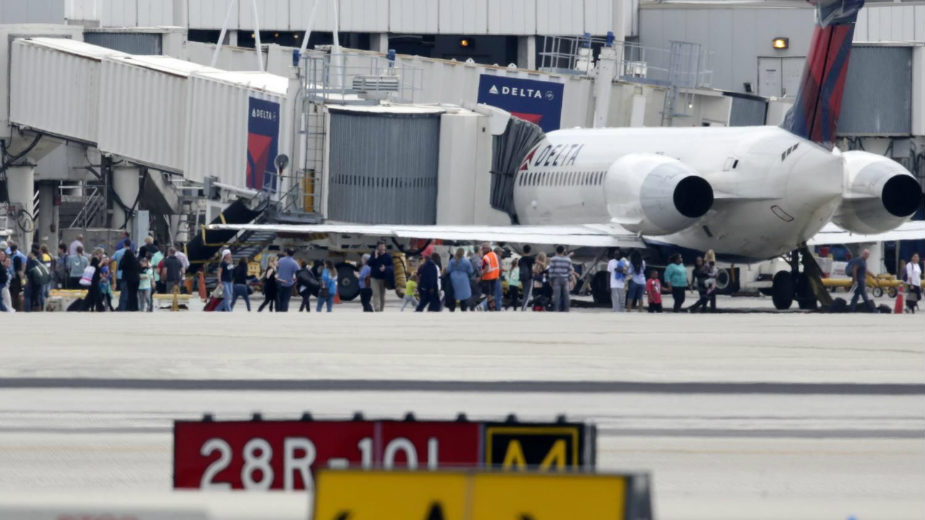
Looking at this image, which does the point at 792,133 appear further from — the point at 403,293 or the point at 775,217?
the point at 403,293

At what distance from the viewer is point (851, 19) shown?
31.4 m

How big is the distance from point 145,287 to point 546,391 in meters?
15.9

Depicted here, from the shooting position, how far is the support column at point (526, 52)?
216 feet

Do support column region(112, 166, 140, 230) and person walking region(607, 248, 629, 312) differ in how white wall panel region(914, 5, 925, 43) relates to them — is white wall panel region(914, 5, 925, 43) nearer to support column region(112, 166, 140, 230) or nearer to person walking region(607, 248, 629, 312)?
support column region(112, 166, 140, 230)

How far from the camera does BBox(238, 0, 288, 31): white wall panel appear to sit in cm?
6469

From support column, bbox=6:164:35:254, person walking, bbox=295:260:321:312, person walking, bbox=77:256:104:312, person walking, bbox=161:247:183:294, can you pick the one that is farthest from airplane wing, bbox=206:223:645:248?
support column, bbox=6:164:35:254

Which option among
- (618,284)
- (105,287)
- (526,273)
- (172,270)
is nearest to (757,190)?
Answer: (618,284)

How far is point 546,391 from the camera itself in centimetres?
1662

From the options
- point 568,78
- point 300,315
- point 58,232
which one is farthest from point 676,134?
point 58,232

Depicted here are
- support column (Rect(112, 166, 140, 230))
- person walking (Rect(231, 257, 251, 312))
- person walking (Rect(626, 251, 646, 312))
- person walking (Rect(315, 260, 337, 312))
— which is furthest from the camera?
support column (Rect(112, 166, 140, 230))

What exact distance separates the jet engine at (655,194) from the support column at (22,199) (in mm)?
17352

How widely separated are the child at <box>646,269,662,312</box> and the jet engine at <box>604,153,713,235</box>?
895 millimetres

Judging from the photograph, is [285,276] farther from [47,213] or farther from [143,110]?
[47,213]

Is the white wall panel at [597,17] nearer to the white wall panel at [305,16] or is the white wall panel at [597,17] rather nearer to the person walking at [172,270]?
the white wall panel at [305,16]
